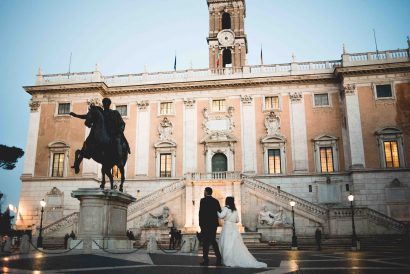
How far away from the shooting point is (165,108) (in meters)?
34.2

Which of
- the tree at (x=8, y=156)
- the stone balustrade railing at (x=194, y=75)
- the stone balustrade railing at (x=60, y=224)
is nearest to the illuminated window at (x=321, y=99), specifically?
the stone balustrade railing at (x=194, y=75)

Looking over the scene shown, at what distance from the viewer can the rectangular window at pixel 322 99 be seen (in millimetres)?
31984

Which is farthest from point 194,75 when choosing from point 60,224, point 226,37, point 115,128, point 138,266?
point 138,266

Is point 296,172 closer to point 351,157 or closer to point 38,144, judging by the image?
point 351,157

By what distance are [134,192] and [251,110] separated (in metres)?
Answer: 12.3

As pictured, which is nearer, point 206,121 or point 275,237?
point 275,237

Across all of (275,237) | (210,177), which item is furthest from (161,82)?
(275,237)

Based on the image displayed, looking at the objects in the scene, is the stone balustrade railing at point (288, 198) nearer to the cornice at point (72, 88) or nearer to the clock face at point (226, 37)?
the cornice at point (72, 88)

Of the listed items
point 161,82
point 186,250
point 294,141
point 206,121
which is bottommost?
point 186,250

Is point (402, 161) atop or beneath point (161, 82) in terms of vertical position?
beneath

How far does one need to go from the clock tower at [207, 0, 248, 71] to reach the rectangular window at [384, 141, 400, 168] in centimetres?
1627

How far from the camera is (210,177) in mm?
28406

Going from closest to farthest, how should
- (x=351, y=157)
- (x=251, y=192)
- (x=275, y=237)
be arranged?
1. (x=275, y=237)
2. (x=251, y=192)
3. (x=351, y=157)

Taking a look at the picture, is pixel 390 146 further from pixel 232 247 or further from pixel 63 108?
pixel 63 108
